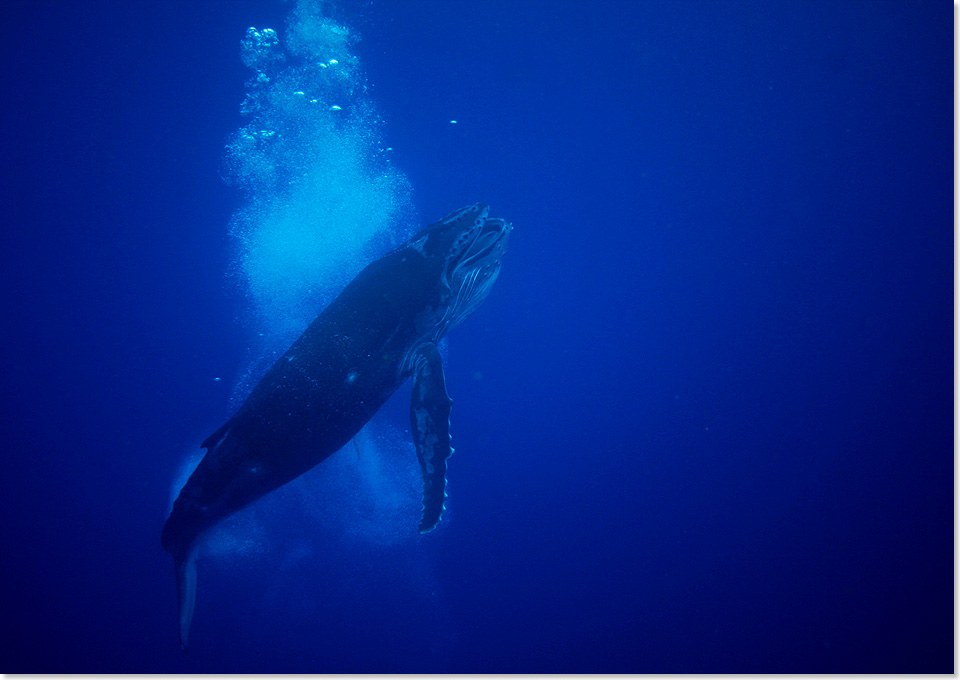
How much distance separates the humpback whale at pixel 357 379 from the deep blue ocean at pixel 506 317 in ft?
25.3

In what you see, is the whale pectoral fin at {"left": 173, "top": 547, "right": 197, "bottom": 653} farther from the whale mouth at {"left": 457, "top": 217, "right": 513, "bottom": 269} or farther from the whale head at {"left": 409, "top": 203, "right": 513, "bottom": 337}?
the whale mouth at {"left": 457, "top": 217, "right": 513, "bottom": 269}

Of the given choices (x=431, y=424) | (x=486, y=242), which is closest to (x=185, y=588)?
(x=431, y=424)

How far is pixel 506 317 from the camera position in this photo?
14273 mm

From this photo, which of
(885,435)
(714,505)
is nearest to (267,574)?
(714,505)

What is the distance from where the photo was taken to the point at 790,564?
16062 millimetres

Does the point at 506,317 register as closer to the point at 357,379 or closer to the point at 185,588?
the point at 357,379

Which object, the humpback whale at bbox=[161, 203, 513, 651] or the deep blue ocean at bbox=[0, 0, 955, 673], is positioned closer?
the humpback whale at bbox=[161, 203, 513, 651]

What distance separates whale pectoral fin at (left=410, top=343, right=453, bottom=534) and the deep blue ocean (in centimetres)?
777

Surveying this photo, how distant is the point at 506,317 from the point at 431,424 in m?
9.02

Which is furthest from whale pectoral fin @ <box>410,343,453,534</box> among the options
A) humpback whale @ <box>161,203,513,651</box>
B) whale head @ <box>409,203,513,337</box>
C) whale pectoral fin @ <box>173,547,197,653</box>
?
whale pectoral fin @ <box>173,547,197,653</box>

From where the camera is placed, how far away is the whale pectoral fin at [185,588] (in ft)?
21.1

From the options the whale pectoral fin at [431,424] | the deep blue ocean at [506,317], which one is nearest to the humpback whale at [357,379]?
the whale pectoral fin at [431,424]

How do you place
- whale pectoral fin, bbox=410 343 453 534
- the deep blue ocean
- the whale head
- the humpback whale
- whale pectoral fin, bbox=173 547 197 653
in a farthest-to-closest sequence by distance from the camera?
1. the deep blue ocean
2. whale pectoral fin, bbox=173 547 197 653
3. whale pectoral fin, bbox=410 343 453 534
4. the whale head
5. the humpback whale

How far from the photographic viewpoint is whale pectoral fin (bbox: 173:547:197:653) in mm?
6445
